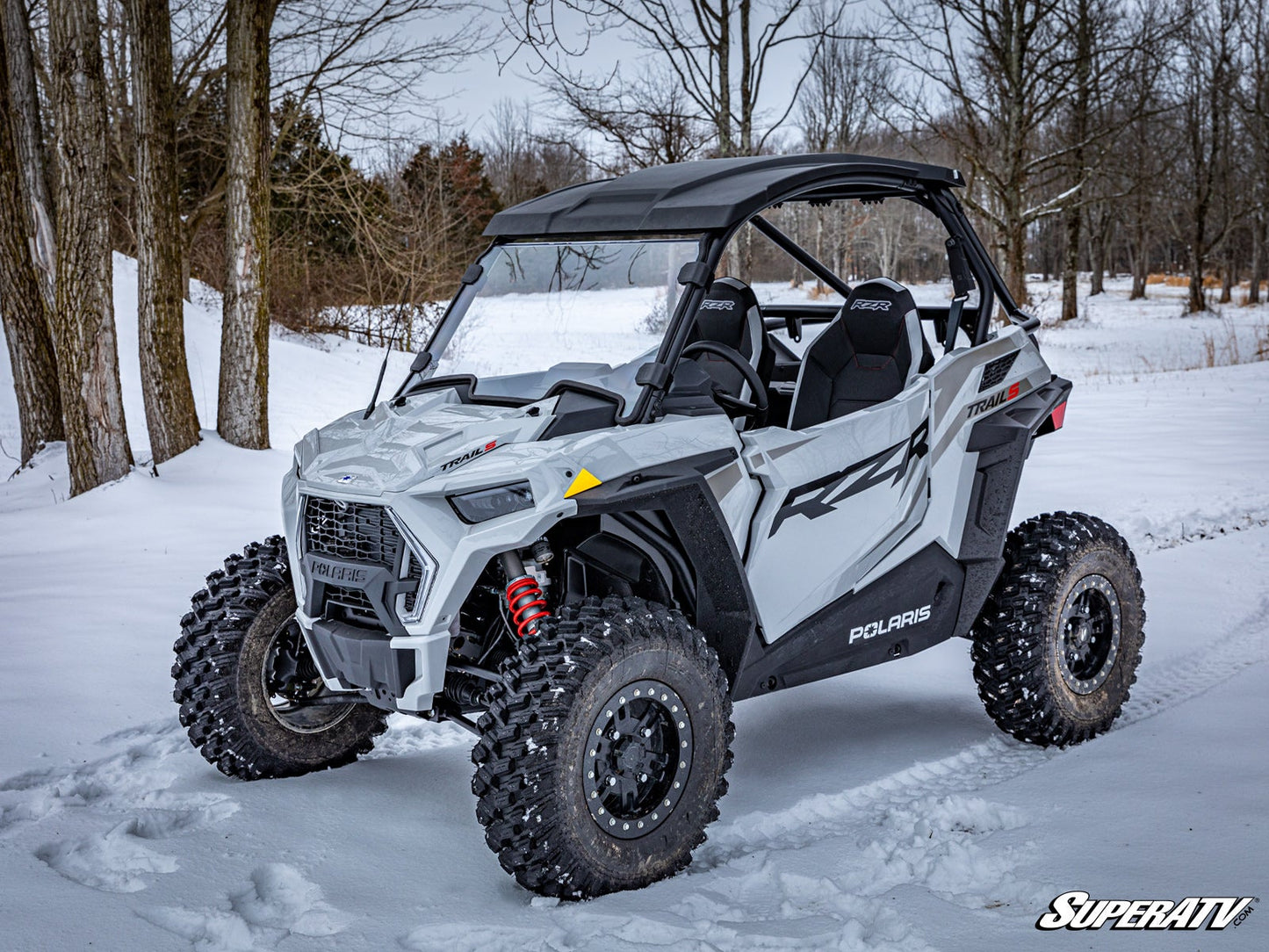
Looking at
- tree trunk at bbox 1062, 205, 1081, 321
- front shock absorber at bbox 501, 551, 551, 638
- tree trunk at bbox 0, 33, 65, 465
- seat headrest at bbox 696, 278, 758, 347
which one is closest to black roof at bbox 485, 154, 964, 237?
seat headrest at bbox 696, 278, 758, 347

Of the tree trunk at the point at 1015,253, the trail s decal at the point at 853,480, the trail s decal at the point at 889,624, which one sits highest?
the tree trunk at the point at 1015,253

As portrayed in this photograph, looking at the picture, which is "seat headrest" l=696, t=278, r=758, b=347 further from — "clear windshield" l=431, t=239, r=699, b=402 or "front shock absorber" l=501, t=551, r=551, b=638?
"front shock absorber" l=501, t=551, r=551, b=638

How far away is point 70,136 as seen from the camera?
8.46 meters

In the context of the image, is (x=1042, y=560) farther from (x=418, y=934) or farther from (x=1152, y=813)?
(x=418, y=934)

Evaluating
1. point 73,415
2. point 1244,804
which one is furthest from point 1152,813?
point 73,415

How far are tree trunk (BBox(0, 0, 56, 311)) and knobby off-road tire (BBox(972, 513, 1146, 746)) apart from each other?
7.22 m

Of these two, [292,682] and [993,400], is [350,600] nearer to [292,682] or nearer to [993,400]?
[292,682]

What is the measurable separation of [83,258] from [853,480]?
6714 mm

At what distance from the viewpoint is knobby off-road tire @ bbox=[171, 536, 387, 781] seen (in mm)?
4137

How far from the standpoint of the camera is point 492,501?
333 cm

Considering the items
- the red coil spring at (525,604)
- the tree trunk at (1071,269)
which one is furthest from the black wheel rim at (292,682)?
the tree trunk at (1071,269)

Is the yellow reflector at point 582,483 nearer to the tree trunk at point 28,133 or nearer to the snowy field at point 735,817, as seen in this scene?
the snowy field at point 735,817

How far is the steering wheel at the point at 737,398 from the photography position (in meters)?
4.05

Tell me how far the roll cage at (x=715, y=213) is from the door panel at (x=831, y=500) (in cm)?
48
